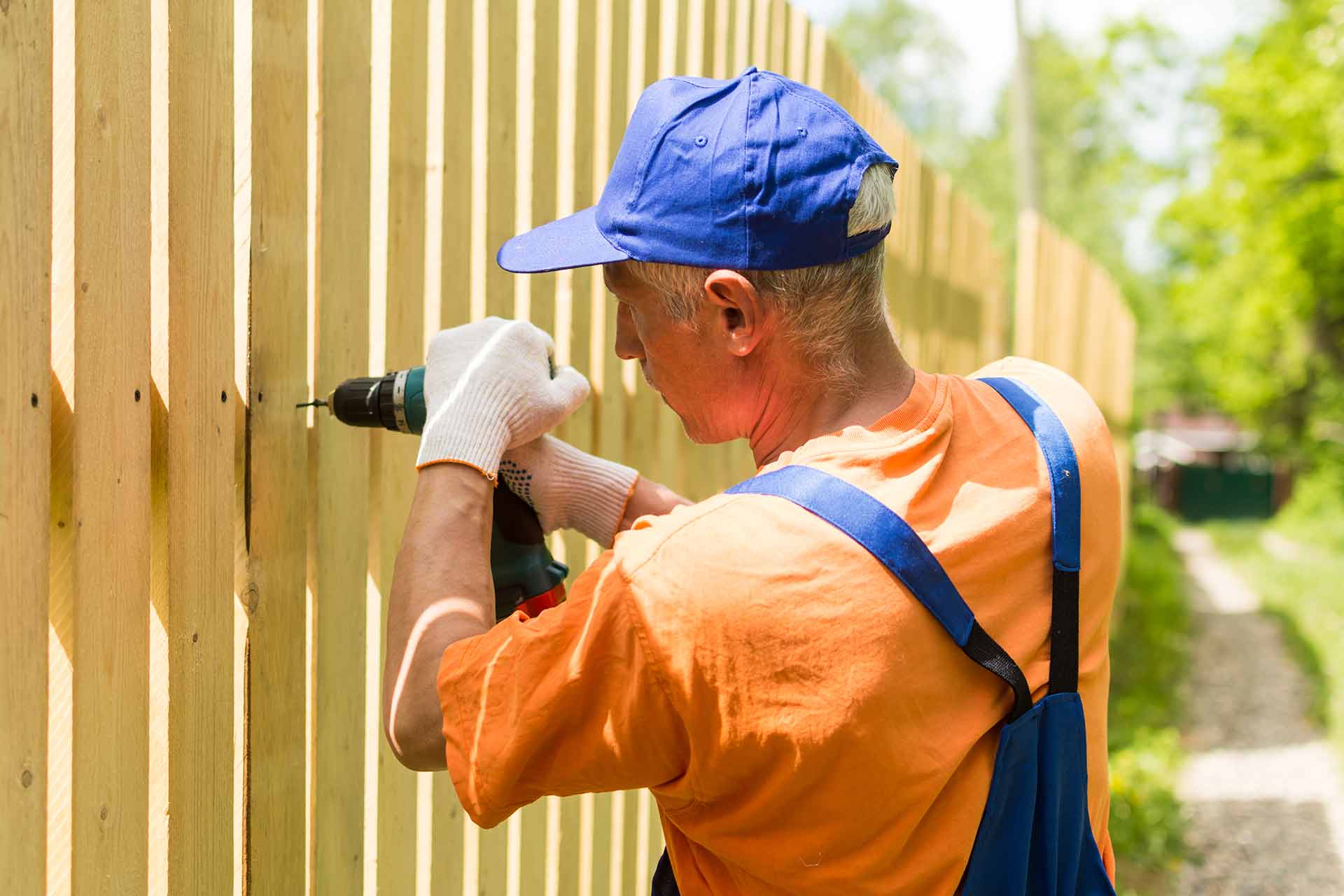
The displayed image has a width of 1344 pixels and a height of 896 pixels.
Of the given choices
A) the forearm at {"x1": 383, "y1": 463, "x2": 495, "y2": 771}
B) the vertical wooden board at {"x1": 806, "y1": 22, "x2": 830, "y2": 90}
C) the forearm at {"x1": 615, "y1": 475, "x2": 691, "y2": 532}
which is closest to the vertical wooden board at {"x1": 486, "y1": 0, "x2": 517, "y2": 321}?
the forearm at {"x1": 615, "y1": 475, "x2": 691, "y2": 532}

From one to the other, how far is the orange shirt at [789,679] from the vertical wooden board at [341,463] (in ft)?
1.80

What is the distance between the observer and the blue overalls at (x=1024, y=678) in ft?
4.21

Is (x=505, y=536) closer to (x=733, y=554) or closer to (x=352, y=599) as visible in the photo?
(x=352, y=599)

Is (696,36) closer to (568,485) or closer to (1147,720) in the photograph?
(568,485)

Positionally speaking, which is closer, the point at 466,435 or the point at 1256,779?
the point at 466,435

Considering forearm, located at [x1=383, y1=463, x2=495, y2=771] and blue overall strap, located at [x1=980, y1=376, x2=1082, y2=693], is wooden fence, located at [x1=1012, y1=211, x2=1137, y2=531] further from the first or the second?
forearm, located at [x1=383, y1=463, x2=495, y2=771]

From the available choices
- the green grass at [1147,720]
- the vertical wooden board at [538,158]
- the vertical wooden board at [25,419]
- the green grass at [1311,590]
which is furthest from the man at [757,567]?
the green grass at [1311,590]

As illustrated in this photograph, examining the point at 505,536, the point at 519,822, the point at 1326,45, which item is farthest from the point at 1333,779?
the point at 1326,45

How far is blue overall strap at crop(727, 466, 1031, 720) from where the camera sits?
127 centimetres

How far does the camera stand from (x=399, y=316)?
1903 mm

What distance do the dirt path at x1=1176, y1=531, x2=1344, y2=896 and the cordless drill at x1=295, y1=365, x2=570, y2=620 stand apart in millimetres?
4865

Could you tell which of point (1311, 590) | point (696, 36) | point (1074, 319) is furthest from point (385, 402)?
point (1311, 590)

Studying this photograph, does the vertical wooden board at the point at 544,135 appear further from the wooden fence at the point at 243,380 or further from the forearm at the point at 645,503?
the forearm at the point at 645,503

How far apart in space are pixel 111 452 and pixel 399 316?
2.12 feet
